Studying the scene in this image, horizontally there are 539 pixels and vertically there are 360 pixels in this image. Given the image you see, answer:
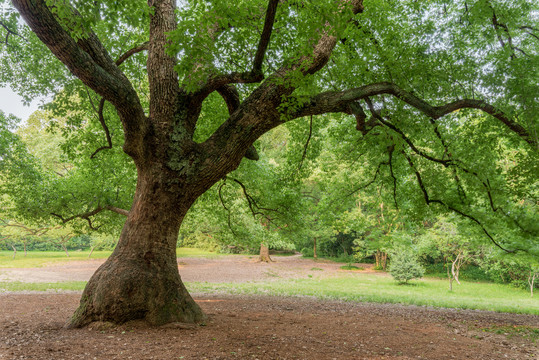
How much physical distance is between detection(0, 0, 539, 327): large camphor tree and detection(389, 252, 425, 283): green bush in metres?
9.58

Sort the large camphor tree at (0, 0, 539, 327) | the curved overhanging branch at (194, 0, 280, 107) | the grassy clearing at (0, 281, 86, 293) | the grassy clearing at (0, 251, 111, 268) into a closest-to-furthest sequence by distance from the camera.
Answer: the curved overhanging branch at (194, 0, 280, 107), the large camphor tree at (0, 0, 539, 327), the grassy clearing at (0, 281, 86, 293), the grassy clearing at (0, 251, 111, 268)

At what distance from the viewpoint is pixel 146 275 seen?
15.2 ft

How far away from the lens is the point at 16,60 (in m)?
7.62

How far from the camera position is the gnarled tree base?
440cm

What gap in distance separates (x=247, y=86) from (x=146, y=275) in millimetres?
4929

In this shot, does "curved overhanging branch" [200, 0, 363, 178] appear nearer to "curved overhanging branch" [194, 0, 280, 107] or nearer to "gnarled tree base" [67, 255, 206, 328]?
"curved overhanging branch" [194, 0, 280, 107]

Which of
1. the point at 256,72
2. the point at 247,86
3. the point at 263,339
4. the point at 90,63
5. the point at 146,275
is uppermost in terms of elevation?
the point at 247,86

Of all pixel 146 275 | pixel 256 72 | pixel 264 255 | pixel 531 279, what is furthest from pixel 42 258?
pixel 531 279

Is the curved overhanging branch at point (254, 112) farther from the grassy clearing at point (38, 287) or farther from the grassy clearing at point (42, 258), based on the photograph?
the grassy clearing at point (42, 258)

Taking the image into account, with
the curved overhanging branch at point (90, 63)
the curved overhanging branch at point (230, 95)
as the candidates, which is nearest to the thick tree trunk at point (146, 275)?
the curved overhanging branch at point (90, 63)

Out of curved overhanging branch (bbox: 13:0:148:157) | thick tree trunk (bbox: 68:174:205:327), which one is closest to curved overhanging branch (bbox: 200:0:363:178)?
thick tree trunk (bbox: 68:174:205:327)

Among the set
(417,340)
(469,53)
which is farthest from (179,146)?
(469,53)

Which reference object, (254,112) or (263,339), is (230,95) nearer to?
(254,112)

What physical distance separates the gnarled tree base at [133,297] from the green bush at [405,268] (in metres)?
14.4
